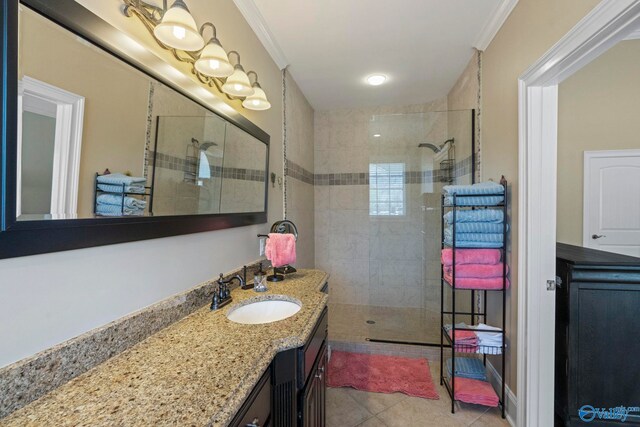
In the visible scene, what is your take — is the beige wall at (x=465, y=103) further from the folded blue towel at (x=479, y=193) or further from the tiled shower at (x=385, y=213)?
the folded blue towel at (x=479, y=193)

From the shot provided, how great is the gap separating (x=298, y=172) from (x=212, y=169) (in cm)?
155

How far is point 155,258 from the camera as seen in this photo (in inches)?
40.5

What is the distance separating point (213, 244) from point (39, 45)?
37.3 inches

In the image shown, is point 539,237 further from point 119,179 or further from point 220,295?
point 119,179

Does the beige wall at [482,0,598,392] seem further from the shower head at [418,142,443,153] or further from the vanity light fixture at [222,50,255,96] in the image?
the vanity light fixture at [222,50,255,96]

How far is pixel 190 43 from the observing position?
1075 millimetres

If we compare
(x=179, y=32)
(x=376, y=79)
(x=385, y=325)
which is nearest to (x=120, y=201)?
(x=179, y=32)

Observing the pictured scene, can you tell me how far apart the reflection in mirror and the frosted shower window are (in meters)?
2.07

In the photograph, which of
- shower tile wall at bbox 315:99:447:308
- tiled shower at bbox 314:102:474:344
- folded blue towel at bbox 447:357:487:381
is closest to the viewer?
folded blue towel at bbox 447:357:487:381

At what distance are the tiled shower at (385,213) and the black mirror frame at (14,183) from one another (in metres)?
2.19

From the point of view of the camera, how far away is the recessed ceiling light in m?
2.63

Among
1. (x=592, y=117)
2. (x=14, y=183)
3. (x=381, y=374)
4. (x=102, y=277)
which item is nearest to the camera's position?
(x=14, y=183)

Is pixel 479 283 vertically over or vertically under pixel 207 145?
under

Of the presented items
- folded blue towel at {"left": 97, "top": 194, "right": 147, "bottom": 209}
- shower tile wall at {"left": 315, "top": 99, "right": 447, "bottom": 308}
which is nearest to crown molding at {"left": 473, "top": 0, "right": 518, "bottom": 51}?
shower tile wall at {"left": 315, "top": 99, "right": 447, "bottom": 308}
